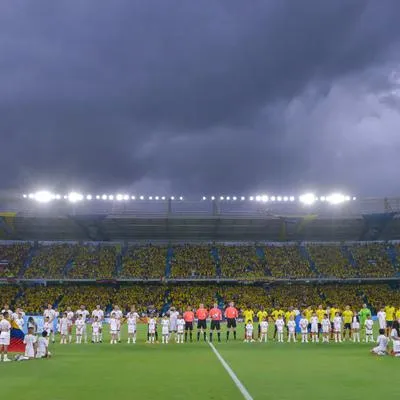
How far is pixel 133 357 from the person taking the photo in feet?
66.8

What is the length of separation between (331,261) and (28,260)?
3526cm

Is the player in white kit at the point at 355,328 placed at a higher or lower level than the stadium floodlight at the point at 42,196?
lower

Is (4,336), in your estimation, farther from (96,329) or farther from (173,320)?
(173,320)

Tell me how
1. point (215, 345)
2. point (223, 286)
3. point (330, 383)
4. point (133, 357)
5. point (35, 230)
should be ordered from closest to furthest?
point (330, 383) → point (133, 357) → point (215, 345) → point (223, 286) → point (35, 230)

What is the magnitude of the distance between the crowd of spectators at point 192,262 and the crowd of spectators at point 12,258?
17366mm

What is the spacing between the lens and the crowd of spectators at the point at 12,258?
194ft

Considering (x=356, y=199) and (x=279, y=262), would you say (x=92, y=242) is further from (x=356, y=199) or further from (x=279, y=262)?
(x=356, y=199)

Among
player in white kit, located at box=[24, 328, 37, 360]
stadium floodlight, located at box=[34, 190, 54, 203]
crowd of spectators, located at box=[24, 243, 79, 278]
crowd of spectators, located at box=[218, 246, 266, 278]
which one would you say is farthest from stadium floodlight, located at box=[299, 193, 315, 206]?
player in white kit, located at box=[24, 328, 37, 360]

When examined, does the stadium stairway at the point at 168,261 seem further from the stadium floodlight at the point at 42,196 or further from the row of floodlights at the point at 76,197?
the stadium floodlight at the point at 42,196

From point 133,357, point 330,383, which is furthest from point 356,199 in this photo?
point 330,383

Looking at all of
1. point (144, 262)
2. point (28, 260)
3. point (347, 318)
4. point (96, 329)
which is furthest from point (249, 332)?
point (28, 260)

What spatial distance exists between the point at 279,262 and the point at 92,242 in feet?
76.4

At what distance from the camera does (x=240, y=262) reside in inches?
2430

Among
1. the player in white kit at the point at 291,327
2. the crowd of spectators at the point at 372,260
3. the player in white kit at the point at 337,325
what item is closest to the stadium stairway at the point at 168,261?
the crowd of spectators at the point at 372,260
